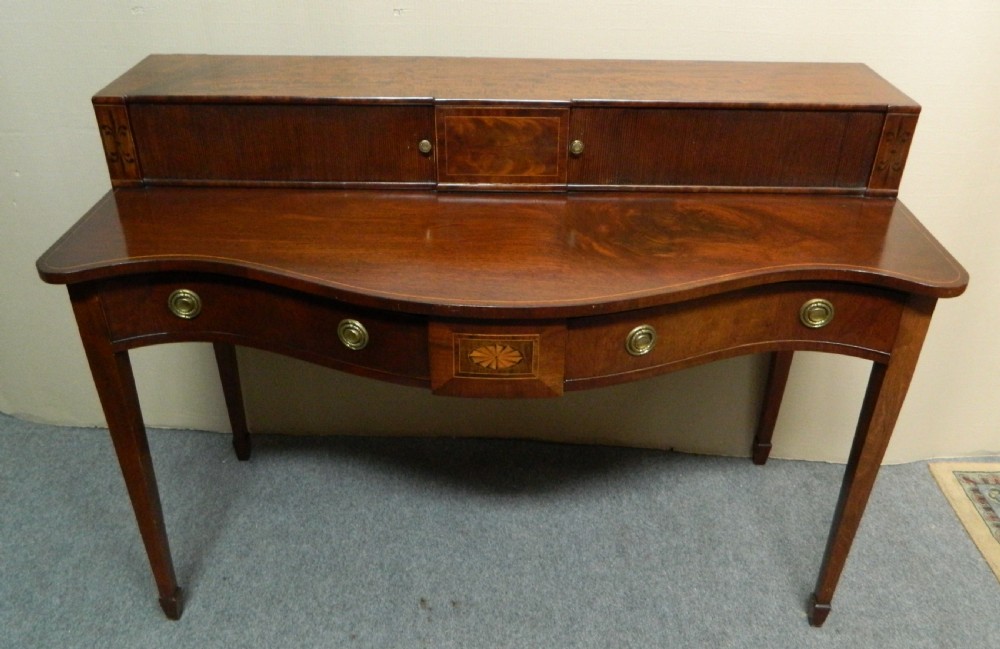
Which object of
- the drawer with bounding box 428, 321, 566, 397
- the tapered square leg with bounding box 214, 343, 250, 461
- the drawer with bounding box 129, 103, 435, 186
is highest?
the drawer with bounding box 129, 103, 435, 186

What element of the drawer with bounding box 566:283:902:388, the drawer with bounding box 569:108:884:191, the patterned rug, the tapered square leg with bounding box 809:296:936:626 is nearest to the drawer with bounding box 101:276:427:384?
the drawer with bounding box 566:283:902:388

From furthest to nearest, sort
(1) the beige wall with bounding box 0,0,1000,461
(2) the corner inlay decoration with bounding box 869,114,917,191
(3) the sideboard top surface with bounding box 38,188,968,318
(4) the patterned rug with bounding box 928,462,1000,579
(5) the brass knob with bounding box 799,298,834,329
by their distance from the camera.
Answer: (4) the patterned rug with bounding box 928,462,1000,579 → (1) the beige wall with bounding box 0,0,1000,461 → (2) the corner inlay decoration with bounding box 869,114,917,191 → (5) the brass knob with bounding box 799,298,834,329 → (3) the sideboard top surface with bounding box 38,188,968,318

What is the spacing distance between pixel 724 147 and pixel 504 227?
0.42m

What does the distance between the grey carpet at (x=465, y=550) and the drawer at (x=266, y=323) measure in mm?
683

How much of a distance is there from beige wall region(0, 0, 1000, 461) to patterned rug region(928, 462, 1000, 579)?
5 centimetres

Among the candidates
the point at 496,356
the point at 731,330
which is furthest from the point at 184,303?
the point at 731,330

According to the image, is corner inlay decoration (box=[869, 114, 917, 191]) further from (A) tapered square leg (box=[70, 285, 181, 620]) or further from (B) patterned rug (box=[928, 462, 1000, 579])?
(A) tapered square leg (box=[70, 285, 181, 620])

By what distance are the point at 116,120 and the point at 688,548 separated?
1.46 m

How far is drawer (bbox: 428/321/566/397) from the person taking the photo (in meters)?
1.13

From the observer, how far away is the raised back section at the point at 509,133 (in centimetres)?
135

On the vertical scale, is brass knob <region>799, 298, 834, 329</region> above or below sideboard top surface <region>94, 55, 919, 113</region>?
below

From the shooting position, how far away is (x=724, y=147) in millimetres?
1381

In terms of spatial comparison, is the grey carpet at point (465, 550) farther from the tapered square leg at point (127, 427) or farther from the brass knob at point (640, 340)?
the brass knob at point (640, 340)

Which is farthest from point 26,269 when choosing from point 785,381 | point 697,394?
point 785,381
